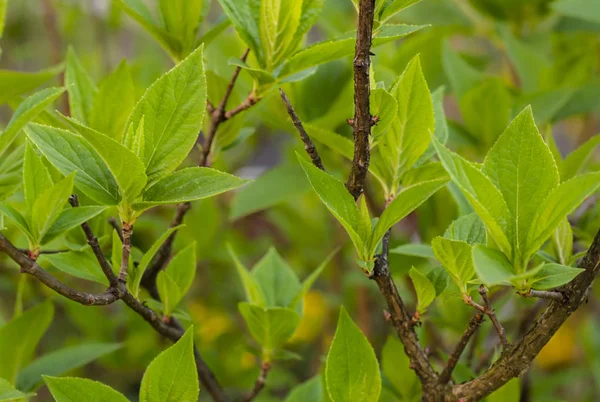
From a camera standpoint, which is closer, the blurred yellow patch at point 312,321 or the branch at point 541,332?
the branch at point 541,332

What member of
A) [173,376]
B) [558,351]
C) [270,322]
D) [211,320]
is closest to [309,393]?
[270,322]

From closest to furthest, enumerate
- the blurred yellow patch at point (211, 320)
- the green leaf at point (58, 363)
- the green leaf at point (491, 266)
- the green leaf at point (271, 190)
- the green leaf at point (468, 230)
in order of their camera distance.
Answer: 1. the green leaf at point (491, 266)
2. the green leaf at point (468, 230)
3. the green leaf at point (58, 363)
4. the green leaf at point (271, 190)
5. the blurred yellow patch at point (211, 320)

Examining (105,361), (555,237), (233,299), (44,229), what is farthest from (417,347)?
(233,299)

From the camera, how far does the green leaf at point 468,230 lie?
0.36 metres

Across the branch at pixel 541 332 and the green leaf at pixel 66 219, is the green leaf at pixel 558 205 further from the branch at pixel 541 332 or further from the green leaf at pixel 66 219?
the green leaf at pixel 66 219

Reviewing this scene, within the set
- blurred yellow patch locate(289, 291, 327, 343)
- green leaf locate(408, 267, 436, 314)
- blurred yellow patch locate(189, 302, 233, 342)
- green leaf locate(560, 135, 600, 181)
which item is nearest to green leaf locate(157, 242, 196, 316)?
green leaf locate(408, 267, 436, 314)

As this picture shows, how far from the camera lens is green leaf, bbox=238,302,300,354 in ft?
1.54

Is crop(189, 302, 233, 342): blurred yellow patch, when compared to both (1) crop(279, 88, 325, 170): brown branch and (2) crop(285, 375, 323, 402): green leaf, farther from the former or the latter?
(1) crop(279, 88, 325, 170): brown branch

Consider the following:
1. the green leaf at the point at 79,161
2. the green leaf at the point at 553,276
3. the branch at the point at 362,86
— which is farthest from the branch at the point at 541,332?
the green leaf at the point at 79,161

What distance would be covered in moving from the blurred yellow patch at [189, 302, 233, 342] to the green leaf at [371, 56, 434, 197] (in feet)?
2.05

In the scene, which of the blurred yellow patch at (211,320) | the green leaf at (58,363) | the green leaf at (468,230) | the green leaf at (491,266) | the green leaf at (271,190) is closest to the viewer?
the green leaf at (491,266)

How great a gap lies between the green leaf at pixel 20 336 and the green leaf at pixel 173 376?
15 centimetres

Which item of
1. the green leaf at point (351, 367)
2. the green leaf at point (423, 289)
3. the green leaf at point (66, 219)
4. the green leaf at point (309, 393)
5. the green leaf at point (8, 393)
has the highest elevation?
the green leaf at point (66, 219)

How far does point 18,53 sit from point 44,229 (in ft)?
3.96
